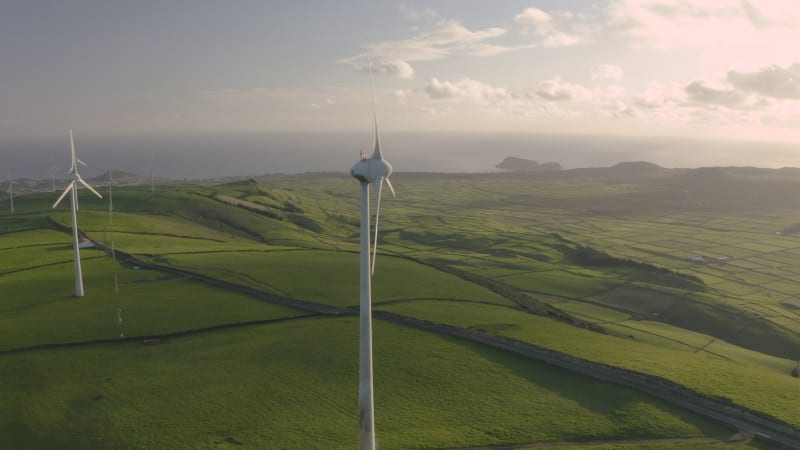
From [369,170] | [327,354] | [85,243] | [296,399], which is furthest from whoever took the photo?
[85,243]

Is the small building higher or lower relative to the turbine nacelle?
lower

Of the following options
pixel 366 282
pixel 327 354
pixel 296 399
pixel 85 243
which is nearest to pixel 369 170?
pixel 366 282

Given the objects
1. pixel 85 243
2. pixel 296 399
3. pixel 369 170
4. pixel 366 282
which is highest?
pixel 369 170

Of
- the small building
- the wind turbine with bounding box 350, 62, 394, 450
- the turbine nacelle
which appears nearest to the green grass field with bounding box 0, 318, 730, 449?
the wind turbine with bounding box 350, 62, 394, 450

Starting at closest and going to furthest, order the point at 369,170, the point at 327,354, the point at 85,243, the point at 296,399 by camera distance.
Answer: the point at 369,170 → the point at 296,399 → the point at 327,354 → the point at 85,243

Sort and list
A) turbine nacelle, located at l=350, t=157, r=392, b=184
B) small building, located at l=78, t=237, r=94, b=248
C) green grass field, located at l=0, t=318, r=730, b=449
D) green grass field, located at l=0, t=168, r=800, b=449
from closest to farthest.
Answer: turbine nacelle, located at l=350, t=157, r=392, b=184
green grass field, located at l=0, t=318, r=730, b=449
green grass field, located at l=0, t=168, r=800, b=449
small building, located at l=78, t=237, r=94, b=248

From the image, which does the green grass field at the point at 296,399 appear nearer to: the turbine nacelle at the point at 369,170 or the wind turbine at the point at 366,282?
the wind turbine at the point at 366,282

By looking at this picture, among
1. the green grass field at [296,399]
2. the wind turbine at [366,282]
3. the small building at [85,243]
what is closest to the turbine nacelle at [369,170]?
the wind turbine at [366,282]

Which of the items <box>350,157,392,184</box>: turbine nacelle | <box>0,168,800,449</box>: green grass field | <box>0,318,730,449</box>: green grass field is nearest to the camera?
<box>350,157,392,184</box>: turbine nacelle

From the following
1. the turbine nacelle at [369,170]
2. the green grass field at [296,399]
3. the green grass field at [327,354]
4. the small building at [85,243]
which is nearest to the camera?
the turbine nacelle at [369,170]

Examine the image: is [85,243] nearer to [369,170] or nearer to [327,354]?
[327,354]

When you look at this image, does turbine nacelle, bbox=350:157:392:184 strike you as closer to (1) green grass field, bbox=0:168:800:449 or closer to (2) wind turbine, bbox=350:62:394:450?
(2) wind turbine, bbox=350:62:394:450

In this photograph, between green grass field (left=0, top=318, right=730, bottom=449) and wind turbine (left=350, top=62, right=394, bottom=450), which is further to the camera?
green grass field (left=0, top=318, right=730, bottom=449)
